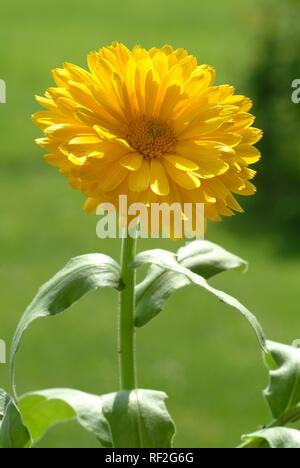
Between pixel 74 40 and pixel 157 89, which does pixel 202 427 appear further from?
pixel 74 40

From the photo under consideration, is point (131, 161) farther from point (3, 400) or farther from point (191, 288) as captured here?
point (191, 288)

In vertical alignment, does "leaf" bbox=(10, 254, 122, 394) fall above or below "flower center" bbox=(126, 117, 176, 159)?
below

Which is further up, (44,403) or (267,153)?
(267,153)

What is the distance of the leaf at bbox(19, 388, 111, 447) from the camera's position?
1.26 metres

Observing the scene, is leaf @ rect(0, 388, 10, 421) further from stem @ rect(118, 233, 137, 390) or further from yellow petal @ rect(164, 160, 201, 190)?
yellow petal @ rect(164, 160, 201, 190)

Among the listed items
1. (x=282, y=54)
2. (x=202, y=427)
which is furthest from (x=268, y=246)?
(x=202, y=427)

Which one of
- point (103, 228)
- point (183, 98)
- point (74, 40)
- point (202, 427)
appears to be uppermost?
point (74, 40)

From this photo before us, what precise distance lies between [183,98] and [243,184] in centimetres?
10

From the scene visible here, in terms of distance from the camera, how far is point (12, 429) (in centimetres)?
110

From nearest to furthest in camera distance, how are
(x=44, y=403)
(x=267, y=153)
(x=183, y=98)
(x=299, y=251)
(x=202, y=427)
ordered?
(x=183, y=98), (x=44, y=403), (x=202, y=427), (x=299, y=251), (x=267, y=153)

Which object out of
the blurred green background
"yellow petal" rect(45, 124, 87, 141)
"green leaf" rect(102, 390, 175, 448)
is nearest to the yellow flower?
"yellow petal" rect(45, 124, 87, 141)

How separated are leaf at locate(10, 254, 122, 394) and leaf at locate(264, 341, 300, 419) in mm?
233

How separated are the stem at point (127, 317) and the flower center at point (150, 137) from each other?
103 mm

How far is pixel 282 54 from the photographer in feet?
18.2
